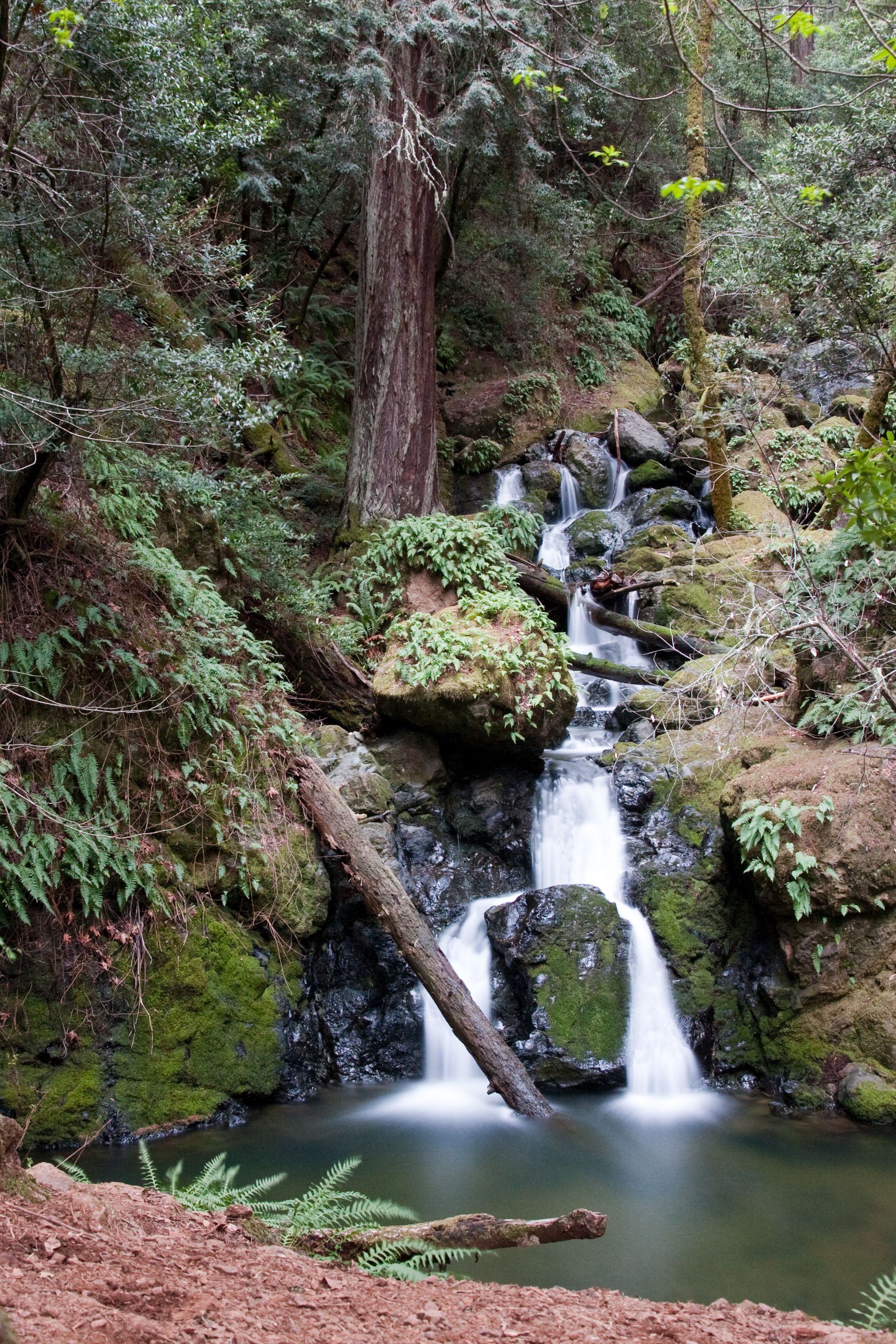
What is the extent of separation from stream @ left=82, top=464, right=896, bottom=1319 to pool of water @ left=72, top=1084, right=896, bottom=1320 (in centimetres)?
1

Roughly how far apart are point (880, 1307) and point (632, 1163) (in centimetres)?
272

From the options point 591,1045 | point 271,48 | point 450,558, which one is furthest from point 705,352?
point 591,1045

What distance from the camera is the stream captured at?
5.05 metres

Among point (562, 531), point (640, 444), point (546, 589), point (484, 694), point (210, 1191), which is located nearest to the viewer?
point (210, 1191)

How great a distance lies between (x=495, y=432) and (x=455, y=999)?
12932 mm

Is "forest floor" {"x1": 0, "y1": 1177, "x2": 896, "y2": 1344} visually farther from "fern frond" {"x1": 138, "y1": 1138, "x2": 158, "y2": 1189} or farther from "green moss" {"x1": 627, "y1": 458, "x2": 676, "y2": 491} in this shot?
"green moss" {"x1": 627, "y1": 458, "x2": 676, "y2": 491}

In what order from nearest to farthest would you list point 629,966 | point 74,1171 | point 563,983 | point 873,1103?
point 74,1171, point 873,1103, point 563,983, point 629,966

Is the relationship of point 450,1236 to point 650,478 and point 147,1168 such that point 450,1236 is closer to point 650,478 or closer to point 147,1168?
point 147,1168

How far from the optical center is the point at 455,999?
687 cm

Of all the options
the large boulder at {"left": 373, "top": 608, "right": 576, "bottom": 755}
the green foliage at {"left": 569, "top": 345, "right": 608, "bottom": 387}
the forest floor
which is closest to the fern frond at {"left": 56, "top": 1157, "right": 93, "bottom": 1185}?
the forest floor

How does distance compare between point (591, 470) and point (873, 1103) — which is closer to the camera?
point (873, 1103)

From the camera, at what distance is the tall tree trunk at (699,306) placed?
13.9m

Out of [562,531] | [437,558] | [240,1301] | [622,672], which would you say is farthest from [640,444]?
[240,1301]

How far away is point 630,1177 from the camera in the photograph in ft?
20.1
